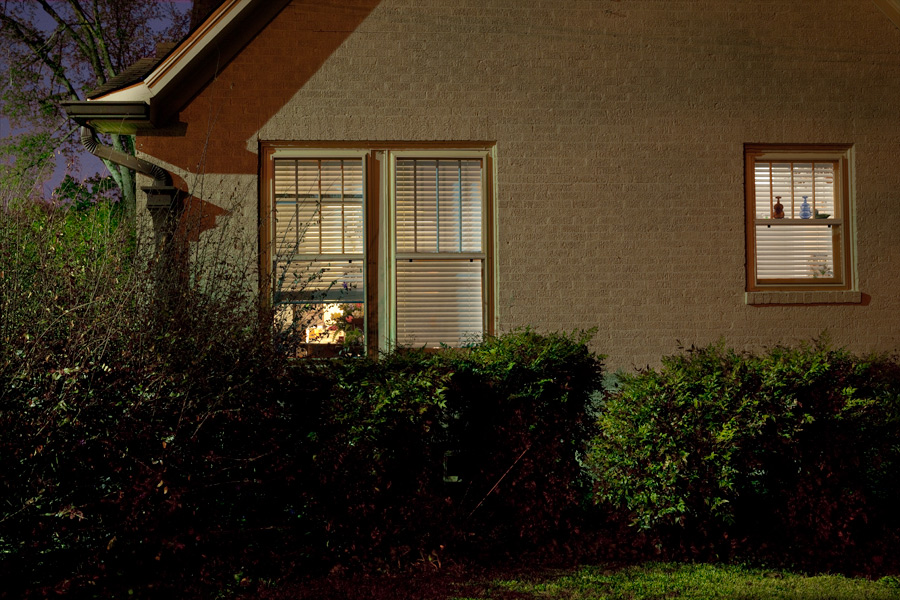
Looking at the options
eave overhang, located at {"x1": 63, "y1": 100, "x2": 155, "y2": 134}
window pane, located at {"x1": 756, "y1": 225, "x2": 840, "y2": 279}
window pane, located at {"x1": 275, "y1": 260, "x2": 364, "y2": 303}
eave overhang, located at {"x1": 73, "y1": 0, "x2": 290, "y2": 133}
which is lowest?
window pane, located at {"x1": 275, "y1": 260, "x2": 364, "y2": 303}

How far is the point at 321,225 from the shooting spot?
769 centimetres

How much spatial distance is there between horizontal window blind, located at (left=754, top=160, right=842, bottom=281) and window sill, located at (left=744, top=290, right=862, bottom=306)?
0.28 metres

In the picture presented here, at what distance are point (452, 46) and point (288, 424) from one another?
14.3 feet

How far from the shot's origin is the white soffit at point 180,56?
718cm

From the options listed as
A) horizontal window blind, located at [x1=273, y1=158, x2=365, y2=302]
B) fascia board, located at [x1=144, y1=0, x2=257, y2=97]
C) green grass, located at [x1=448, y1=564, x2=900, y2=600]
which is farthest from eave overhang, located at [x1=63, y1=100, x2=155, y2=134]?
green grass, located at [x1=448, y1=564, x2=900, y2=600]

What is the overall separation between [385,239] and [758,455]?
404cm

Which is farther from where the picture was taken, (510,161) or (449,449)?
(510,161)

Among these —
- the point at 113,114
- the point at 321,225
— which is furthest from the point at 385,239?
the point at 113,114

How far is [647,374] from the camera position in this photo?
546 cm

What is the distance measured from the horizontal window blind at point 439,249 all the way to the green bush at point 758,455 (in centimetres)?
260

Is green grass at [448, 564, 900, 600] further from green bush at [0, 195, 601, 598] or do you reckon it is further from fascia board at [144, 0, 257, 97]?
fascia board at [144, 0, 257, 97]

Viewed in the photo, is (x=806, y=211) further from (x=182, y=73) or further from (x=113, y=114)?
(x=113, y=114)

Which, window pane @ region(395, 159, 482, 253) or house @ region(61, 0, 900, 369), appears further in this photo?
window pane @ region(395, 159, 482, 253)

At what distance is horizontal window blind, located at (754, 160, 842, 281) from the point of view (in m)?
8.05
